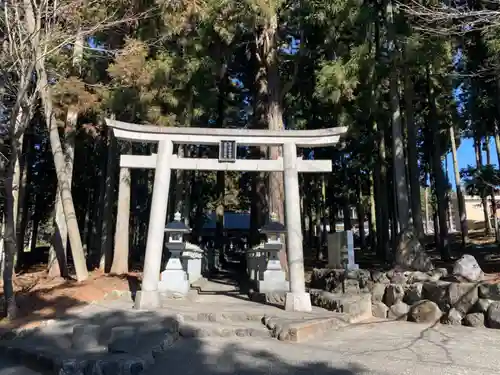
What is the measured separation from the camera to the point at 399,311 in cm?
770

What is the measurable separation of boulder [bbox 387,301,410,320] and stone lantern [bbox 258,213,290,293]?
2.40 metres

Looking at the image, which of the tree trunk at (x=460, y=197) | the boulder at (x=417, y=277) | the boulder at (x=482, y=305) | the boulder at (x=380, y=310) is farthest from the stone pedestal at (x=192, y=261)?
the tree trunk at (x=460, y=197)

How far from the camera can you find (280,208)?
1113 cm

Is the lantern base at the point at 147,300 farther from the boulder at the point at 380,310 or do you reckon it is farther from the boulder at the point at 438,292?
the boulder at the point at 438,292

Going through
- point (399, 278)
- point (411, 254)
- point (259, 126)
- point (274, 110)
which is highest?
point (259, 126)

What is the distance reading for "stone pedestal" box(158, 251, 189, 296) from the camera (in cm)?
942

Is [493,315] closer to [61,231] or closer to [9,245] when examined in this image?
[9,245]

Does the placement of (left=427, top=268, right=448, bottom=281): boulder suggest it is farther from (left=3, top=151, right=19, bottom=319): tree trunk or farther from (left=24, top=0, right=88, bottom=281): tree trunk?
(left=24, top=0, right=88, bottom=281): tree trunk

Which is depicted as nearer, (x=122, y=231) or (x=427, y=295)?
(x=427, y=295)

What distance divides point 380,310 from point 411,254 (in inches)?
73.3

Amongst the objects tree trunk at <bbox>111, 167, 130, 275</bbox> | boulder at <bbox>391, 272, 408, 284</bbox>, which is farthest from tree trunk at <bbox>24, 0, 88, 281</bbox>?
boulder at <bbox>391, 272, 408, 284</bbox>

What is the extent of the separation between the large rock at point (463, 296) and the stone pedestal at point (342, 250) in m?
2.53

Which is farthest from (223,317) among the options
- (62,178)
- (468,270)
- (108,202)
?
(108,202)

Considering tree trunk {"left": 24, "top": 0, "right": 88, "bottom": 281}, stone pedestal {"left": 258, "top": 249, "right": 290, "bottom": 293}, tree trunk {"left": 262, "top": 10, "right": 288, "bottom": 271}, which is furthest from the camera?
tree trunk {"left": 262, "top": 10, "right": 288, "bottom": 271}
